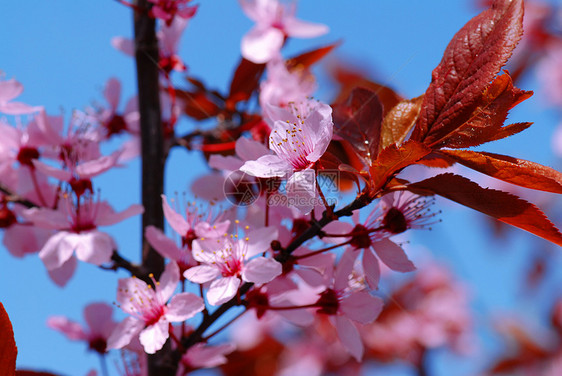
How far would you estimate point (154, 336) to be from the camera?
91cm

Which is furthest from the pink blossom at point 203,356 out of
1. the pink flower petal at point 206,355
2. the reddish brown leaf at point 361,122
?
the reddish brown leaf at point 361,122

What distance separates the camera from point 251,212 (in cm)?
107

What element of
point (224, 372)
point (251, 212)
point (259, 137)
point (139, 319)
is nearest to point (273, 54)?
point (259, 137)

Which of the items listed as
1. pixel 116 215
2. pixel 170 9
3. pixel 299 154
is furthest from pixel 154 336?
pixel 170 9

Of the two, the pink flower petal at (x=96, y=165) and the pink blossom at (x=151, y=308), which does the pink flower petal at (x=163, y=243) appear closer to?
the pink blossom at (x=151, y=308)

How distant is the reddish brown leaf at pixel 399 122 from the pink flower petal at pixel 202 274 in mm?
336

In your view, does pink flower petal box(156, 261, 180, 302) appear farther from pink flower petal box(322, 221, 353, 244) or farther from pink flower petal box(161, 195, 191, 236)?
pink flower petal box(322, 221, 353, 244)

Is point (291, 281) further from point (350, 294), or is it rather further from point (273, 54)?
point (273, 54)

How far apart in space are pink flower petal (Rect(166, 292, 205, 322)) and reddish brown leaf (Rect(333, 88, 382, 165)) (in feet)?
1.13

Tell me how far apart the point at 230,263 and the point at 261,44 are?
2.48 ft

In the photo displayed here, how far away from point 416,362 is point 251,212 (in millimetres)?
1708

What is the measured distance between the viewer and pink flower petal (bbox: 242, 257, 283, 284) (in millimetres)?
851

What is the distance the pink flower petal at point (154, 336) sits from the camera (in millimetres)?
894

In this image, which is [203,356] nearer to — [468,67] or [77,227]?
[77,227]
